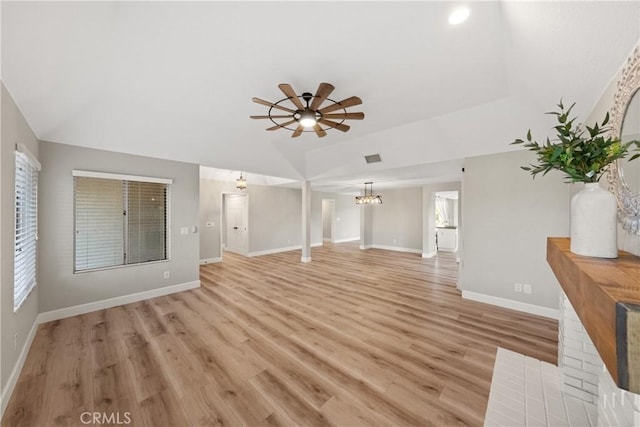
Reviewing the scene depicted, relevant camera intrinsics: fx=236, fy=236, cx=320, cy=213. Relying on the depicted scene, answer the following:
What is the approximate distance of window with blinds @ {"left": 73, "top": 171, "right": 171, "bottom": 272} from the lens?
11.7 ft

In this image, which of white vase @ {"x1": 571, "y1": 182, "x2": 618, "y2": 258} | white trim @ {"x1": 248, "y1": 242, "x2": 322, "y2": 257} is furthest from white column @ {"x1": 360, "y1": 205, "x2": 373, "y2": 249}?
white vase @ {"x1": 571, "y1": 182, "x2": 618, "y2": 258}

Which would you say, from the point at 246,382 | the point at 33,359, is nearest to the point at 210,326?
the point at 246,382

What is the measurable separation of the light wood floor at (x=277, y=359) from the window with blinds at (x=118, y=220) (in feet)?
2.79

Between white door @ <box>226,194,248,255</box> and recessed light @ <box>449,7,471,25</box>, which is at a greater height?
recessed light @ <box>449,7,471,25</box>

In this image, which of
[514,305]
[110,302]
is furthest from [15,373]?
[514,305]

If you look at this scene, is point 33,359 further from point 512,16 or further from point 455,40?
point 512,16

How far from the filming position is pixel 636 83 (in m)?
1.34

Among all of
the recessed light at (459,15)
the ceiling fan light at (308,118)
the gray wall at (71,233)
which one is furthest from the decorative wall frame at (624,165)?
the gray wall at (71,233)

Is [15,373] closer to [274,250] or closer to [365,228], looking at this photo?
[274,250]

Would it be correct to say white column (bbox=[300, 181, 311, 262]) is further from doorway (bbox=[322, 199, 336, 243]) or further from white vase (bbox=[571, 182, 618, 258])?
white vase (bbox=[571, 182, 618, 258])

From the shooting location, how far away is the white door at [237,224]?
8.09 m

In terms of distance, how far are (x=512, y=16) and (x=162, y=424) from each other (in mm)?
3995

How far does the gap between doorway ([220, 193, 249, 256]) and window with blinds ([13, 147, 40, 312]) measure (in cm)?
503

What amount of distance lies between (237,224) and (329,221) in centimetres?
Answer: 508
